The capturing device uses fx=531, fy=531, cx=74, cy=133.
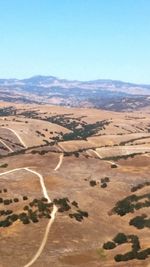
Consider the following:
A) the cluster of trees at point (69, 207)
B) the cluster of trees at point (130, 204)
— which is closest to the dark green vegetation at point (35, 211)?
the cluster of trees at point (69, 207)

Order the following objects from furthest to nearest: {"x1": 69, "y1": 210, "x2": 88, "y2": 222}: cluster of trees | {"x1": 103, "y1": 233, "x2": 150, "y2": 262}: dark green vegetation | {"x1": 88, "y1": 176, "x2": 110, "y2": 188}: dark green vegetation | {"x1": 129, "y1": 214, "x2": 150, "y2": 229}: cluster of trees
Result: {"x1": 88, "y1": 176, "x2": 110, "y2": 188}: dark green vegetation → {"x1": 129, "y1": 214, "x2": 150, "y2": 229}: cluster of trees → {"x1": 69, "y1": 210, "x2": 88, "y2": 222}: cluster of trees → {"x1": 103, "y1": 233, "x2": 150, "y2": 262}: dark green vegetation

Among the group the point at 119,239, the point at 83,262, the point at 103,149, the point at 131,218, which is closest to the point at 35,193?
the point at 131,218

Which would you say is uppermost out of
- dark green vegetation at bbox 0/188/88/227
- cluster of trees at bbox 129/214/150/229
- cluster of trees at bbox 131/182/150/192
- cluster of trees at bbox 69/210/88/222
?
dark green vegetation at bbox 0/188/88/227

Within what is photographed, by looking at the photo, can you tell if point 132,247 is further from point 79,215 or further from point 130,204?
point 130,204

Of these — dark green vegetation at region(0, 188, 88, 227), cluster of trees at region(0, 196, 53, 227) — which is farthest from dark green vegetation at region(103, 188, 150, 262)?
cluster of trees at region(0, 196, 53, 227)

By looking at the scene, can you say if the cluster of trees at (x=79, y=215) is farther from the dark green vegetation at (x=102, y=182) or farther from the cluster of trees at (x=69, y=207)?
the dark green vegetation at (x=102, y=182)

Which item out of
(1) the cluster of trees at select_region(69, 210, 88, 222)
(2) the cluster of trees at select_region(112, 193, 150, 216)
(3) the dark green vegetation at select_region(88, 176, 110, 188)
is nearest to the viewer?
(1) the cluster of trees at select_region(69, 210, 88, 222)

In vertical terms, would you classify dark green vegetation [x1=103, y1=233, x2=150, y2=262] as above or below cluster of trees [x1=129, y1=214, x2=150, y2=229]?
above

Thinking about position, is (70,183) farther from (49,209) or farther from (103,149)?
(103,149)

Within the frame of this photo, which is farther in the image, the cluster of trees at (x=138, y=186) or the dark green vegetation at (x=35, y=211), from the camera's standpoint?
the cluster of trees at (x=138, y=186)

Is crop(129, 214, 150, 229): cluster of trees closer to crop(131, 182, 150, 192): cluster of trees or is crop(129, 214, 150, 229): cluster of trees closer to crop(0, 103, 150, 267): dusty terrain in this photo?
crop(0, 103, 150, 267): dusty terrain

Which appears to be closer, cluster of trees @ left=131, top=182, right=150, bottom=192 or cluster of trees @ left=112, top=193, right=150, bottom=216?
cluster of trees @ left=112, top=193, right=150, bottom=216

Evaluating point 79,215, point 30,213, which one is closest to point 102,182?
point 79,215
